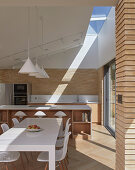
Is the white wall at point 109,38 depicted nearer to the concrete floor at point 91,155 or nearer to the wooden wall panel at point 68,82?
the wooden wall panel at point 68,82

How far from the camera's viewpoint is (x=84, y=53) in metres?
9.29

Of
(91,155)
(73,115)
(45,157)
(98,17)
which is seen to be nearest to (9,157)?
(45,157)

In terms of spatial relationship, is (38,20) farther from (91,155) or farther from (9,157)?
(91,155)

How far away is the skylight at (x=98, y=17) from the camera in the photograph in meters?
6.74

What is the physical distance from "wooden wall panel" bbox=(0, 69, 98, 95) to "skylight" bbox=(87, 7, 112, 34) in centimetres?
181

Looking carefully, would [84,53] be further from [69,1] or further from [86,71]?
[69,1]

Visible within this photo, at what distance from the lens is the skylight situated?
6.74 meters

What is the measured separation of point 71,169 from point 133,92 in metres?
2.06

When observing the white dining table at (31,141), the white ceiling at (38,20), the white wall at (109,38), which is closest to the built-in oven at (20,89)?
the white ceiling at (38,20)

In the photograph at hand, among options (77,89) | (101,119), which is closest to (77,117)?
(101,119)

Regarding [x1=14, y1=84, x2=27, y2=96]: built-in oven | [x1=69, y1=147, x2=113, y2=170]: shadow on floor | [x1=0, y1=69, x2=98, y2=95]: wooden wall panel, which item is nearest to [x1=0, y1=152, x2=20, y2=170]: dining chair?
[x1=69, y1=147, x2=113, y2=170]: shadow on floor

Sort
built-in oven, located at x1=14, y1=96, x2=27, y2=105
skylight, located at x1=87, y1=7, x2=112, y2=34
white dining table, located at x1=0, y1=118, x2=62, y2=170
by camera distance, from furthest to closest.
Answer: built-in oven, located at x1=14, y1=96, x2=27, y2=105 < skylight, located at x1=87, y1=7, x2=112, y2=34 < white dining table, located at x1=0, y1=118, x2=62, y2=170

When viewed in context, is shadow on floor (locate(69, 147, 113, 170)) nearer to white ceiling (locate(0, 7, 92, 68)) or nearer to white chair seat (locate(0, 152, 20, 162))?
white chair seat (locate(0, 152, 20, 162))

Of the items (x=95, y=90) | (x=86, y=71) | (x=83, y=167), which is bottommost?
(x=83, y=167)
